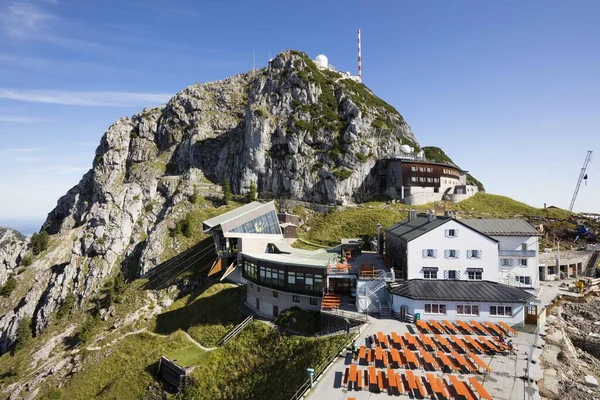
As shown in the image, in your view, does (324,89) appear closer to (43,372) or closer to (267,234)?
(267,234)

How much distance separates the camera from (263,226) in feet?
209

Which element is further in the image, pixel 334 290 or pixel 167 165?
pixel 167 165

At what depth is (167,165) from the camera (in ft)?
390

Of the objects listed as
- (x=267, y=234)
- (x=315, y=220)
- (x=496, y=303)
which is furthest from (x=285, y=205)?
(x=496, y=303)

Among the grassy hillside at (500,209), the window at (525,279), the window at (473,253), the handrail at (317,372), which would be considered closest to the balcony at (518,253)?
the window at (525,279)

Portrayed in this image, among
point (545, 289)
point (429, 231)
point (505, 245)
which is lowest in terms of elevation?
point (545, 289)

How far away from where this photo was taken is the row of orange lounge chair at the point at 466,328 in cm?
3209

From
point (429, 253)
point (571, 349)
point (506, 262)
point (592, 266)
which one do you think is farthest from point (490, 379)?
point (592, 266)

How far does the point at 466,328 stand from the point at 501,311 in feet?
16.9

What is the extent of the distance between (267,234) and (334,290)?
24416 mm

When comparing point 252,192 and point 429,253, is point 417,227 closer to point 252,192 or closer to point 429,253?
point 429,253

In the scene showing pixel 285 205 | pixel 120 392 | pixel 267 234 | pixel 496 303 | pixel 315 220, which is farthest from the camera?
pixel 285 205

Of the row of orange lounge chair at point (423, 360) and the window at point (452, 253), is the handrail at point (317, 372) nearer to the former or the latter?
the row of orange lounge chair at point (423, 360)

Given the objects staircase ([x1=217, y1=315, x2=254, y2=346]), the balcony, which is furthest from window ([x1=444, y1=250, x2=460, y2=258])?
staircase ([x1=217, y1=315, x2=254, y2=346])
